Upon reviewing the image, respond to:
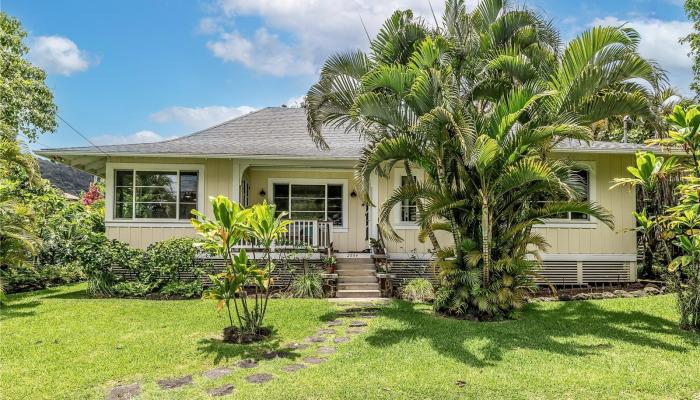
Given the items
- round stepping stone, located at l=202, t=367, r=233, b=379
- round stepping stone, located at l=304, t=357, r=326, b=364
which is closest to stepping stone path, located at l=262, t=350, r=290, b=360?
round stepping stone, located at l=304, t=357, r=326, b=364

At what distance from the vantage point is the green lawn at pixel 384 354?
4.28 m

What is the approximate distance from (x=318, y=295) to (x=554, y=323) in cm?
472

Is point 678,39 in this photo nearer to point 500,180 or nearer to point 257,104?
point 500,180

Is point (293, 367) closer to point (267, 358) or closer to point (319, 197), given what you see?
point (267, 358)

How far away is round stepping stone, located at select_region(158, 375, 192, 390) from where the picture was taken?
4.39 m

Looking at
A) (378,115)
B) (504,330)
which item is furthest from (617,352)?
(378,115)

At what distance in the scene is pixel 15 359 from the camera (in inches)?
205

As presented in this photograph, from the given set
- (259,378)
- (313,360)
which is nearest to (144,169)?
(313,360)

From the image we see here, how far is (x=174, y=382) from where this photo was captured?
178 inches

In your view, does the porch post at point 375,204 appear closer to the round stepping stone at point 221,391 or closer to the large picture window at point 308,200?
the large picture window at point 308,200

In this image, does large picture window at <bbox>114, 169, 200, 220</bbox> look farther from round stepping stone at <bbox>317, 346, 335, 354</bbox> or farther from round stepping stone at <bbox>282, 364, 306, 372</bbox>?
round stepping stone at <bbox>282, 364, 306, 372</bbox>

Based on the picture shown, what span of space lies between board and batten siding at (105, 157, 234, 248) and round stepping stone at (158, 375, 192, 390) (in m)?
6.54

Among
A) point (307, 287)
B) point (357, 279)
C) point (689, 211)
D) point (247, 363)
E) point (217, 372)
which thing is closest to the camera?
point (217, 372)

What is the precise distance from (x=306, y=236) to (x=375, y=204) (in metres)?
1.97
